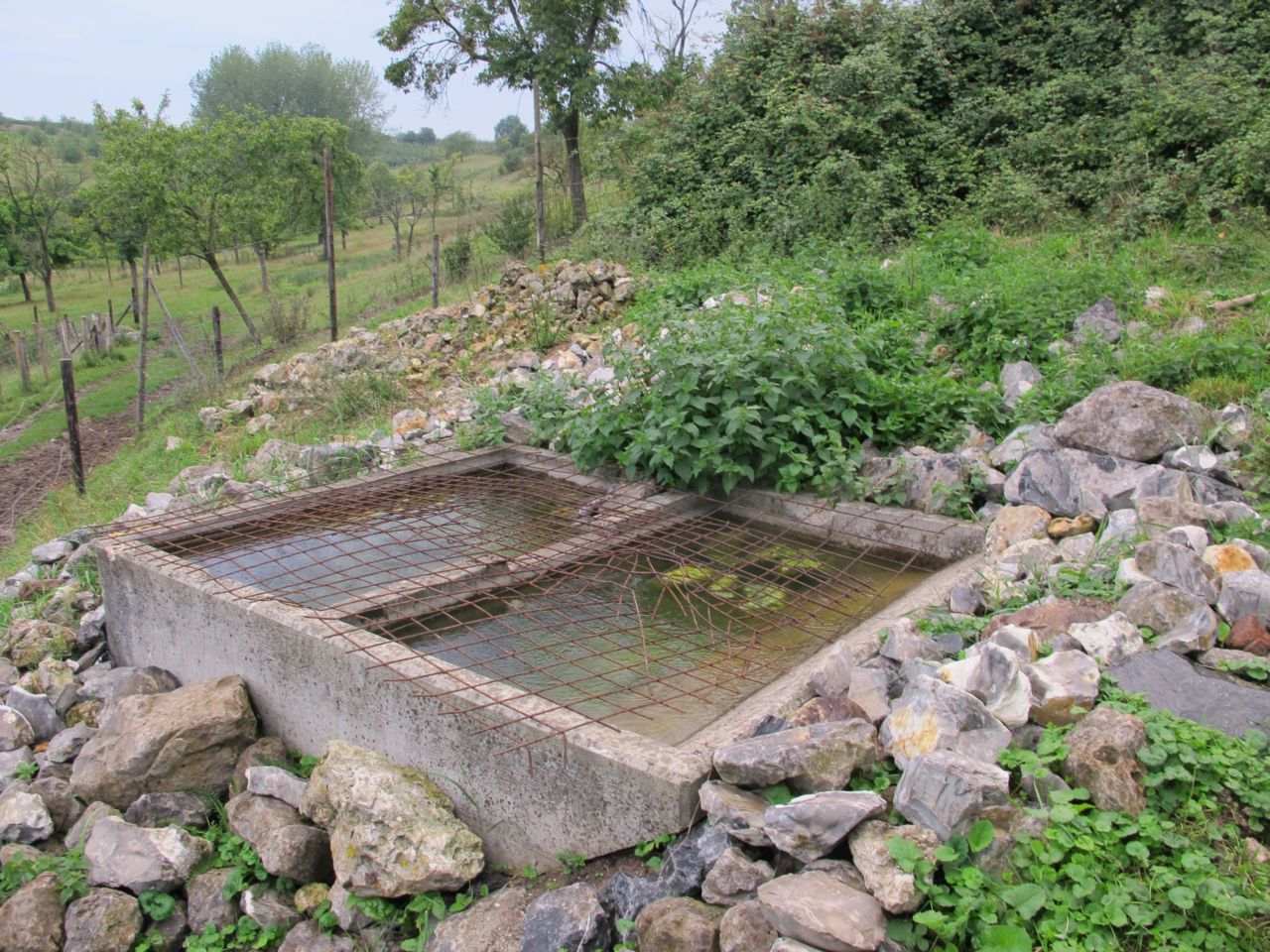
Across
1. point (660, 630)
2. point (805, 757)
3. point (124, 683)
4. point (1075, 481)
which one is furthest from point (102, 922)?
point (1075, 481)

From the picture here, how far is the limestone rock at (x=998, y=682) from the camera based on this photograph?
2.41m

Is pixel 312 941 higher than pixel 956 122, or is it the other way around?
pixel 956 122

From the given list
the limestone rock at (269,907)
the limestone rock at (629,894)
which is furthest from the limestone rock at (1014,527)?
the limestone rock at (269,907)

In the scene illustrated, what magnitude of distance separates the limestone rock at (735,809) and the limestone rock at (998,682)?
630 millimetres

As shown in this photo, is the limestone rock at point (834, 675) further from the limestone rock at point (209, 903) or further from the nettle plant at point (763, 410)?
the limestone rock at point (209, 903)

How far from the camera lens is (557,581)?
4012 millimetres

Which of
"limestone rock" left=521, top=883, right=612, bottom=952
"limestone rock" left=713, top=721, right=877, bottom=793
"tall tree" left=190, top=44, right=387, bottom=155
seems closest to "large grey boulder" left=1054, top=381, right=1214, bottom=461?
"limestone rock" left=713, top=721, right=877, bottom=793

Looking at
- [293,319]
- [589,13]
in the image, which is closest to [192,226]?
[293,319]

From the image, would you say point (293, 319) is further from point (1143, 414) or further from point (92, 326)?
point (1143, 414)

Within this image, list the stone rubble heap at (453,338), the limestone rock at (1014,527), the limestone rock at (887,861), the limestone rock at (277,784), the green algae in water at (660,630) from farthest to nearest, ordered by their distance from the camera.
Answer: the stone rubble heap at (453,338) < the limestone rock at (1014,527) < the limestone rock at (277,784) < the green algae in water at (660,630) < the limestone rock at (887,861)

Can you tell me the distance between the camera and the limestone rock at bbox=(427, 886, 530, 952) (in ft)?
8.21

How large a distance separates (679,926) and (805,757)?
0.48 metres

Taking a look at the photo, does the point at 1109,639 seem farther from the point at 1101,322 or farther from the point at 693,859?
the point at 1101,322

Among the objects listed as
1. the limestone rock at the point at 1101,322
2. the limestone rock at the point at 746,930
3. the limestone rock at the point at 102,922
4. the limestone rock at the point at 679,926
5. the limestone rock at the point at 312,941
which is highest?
the limestone rock at the point at 1101,322
